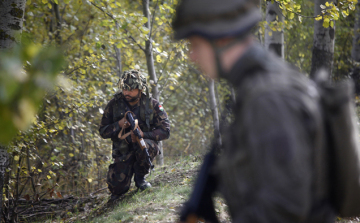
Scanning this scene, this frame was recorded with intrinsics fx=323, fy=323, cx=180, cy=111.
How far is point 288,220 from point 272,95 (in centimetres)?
42

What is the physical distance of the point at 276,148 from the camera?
1048 mm

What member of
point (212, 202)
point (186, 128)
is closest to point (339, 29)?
point (186, 128)

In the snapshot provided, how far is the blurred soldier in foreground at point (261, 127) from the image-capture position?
1.05 m

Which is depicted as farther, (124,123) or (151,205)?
(124,123)

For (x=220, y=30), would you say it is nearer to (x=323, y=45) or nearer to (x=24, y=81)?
(x=24, y=81)

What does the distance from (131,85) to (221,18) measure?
3.92m

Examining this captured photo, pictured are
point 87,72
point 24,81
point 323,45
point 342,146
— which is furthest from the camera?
point 87,72

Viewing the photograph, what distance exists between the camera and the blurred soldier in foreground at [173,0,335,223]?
105 cm

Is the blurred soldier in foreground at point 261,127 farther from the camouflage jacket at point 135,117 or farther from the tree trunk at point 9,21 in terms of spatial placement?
the camouflage jacket at point 135,117

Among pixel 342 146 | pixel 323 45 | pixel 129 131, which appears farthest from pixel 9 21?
pixel 323 45

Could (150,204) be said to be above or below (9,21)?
below

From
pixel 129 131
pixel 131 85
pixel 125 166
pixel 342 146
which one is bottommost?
pixel 125 166

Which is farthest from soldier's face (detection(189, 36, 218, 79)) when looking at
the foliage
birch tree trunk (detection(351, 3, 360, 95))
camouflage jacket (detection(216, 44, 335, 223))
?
birch tree trunk (detection(351, 3, 360, 95))

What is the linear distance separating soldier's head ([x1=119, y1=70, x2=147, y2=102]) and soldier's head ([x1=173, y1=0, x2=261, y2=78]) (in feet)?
12.5
